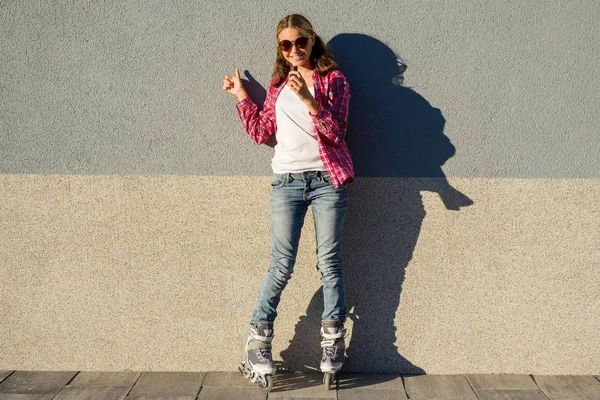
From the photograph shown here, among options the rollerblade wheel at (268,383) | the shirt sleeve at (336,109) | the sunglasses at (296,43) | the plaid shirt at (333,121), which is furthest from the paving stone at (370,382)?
the sunglasses at (296,43)

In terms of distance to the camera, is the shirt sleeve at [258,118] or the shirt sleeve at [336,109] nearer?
the shirt sleeve at [336,109]

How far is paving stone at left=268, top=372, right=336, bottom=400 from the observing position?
3355 millimetres

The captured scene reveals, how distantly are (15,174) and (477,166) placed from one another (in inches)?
100

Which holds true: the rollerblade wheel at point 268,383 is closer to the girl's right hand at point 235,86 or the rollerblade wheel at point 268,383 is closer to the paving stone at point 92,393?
the paving stone at point 92,393

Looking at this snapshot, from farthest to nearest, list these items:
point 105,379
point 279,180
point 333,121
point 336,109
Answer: point 105,379, point 279,180, point 336,109, point 333,121

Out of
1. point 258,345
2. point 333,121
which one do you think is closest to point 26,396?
point 258,345

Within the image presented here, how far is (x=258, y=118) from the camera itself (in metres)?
3.39

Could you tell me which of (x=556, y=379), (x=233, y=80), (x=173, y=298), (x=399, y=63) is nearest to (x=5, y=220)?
(x=173, y=298)

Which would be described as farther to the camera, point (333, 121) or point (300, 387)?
point (300, 387)

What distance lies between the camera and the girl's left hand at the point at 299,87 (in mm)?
2961

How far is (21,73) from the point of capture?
3479mm

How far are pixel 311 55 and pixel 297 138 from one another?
457 mm

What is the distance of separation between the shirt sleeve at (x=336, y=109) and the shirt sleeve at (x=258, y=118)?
31 cm

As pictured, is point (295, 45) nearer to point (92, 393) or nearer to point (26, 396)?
point (92, 393)
